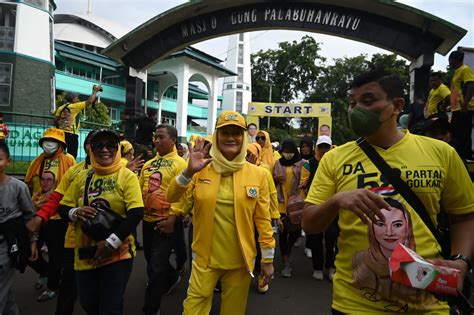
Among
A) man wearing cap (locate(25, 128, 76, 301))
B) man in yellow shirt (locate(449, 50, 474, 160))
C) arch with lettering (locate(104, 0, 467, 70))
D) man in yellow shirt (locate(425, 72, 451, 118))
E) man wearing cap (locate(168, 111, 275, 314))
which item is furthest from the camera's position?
man in yellow shirt (locate(425, 72, 451, 118))

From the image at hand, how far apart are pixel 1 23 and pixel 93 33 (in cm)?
2723

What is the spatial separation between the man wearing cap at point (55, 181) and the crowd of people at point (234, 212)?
0.01 metres

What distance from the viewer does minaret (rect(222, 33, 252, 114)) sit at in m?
39.7

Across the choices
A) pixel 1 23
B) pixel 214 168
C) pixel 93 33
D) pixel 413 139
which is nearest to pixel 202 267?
pixel 214 168

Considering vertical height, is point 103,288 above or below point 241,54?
below

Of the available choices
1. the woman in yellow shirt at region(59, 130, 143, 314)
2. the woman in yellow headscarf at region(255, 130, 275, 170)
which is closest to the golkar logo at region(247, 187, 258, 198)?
the woman in yellow shirt at region(59, 130, 143, 314)

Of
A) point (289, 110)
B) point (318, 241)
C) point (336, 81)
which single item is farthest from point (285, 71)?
point (318, 241)

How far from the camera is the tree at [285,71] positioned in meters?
45.0

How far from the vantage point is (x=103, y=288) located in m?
2.89

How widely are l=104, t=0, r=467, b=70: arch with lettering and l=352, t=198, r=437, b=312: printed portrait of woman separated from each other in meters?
5.36

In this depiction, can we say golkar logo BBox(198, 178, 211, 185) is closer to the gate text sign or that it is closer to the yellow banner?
the gate text sign

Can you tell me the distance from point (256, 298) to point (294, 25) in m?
4.90

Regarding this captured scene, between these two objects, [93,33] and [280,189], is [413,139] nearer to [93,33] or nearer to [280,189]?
[280,189]

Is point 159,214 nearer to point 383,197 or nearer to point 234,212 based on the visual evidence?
point 234,212
